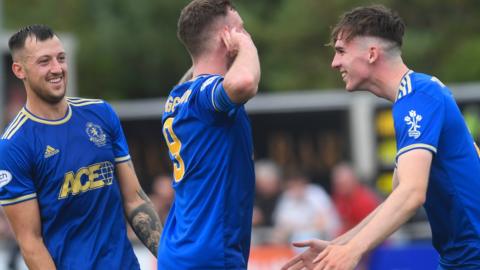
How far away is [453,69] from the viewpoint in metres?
22.9

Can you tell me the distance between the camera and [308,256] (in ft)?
20.8

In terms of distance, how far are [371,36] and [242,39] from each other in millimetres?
707

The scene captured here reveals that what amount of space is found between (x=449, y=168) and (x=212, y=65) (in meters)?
1.44

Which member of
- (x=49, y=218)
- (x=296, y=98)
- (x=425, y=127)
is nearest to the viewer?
(x=425, y=127)

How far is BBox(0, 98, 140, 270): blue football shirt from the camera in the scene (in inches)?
262

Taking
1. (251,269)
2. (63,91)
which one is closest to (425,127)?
(63,91)

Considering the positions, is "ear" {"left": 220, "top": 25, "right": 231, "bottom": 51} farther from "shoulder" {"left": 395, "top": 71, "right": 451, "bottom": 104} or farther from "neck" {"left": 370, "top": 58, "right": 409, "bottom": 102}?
"shoulder" {"left": 395, "top": 71, "right": 451, "bottom": 104}

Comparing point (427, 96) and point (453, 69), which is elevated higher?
point (427, 96)

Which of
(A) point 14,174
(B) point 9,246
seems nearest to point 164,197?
(B) point 9,246

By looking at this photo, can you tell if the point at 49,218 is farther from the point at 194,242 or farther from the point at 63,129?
the point at 194,242

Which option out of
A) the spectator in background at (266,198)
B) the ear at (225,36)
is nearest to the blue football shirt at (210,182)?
the ear at (225,36)

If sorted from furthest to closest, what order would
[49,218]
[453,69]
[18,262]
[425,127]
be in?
[453,69], [18,262], [49,218], [425,127]

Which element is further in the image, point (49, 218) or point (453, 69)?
point (453, 69)

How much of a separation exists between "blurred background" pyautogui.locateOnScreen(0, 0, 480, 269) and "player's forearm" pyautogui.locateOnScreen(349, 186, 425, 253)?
24.8 feet
